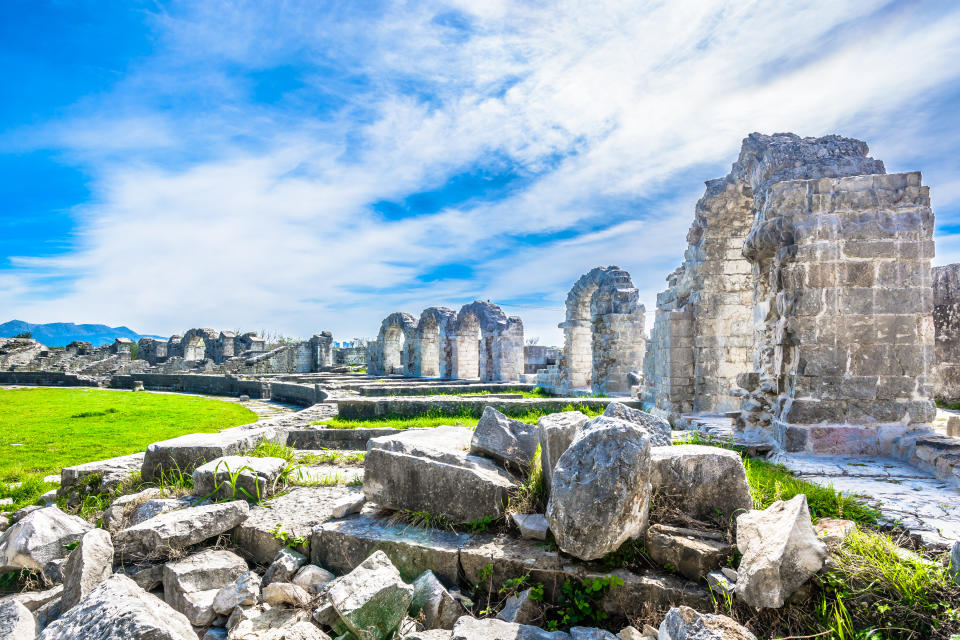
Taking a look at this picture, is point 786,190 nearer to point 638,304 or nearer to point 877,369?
point 877,369

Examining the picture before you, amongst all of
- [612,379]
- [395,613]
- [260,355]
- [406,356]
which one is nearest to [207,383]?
[260,355]

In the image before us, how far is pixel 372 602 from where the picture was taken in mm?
2730

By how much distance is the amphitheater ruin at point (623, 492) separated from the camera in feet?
8.98

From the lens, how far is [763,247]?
18.8 ft

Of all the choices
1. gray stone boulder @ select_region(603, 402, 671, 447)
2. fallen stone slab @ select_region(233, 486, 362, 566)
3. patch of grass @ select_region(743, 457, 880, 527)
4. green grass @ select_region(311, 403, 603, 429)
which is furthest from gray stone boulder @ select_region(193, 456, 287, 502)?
patch of grass @ select_region(743, 457, 880, 527)

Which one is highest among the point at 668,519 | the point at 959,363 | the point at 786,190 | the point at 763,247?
the point at 786,190

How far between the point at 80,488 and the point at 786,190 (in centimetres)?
804

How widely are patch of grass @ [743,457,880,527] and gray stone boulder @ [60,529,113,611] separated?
445 centimetres

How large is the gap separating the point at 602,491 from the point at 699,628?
82cm

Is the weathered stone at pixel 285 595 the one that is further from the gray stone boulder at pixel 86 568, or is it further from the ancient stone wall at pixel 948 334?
the ancient stone wall at pixel 948 334

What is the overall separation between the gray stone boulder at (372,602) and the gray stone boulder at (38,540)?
246 cm

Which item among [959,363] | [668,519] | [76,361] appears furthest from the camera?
[76,361]

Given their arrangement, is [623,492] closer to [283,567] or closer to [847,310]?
[283,567]

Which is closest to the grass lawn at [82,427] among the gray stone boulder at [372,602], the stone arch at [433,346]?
the gray stone boulder at [372,602]
